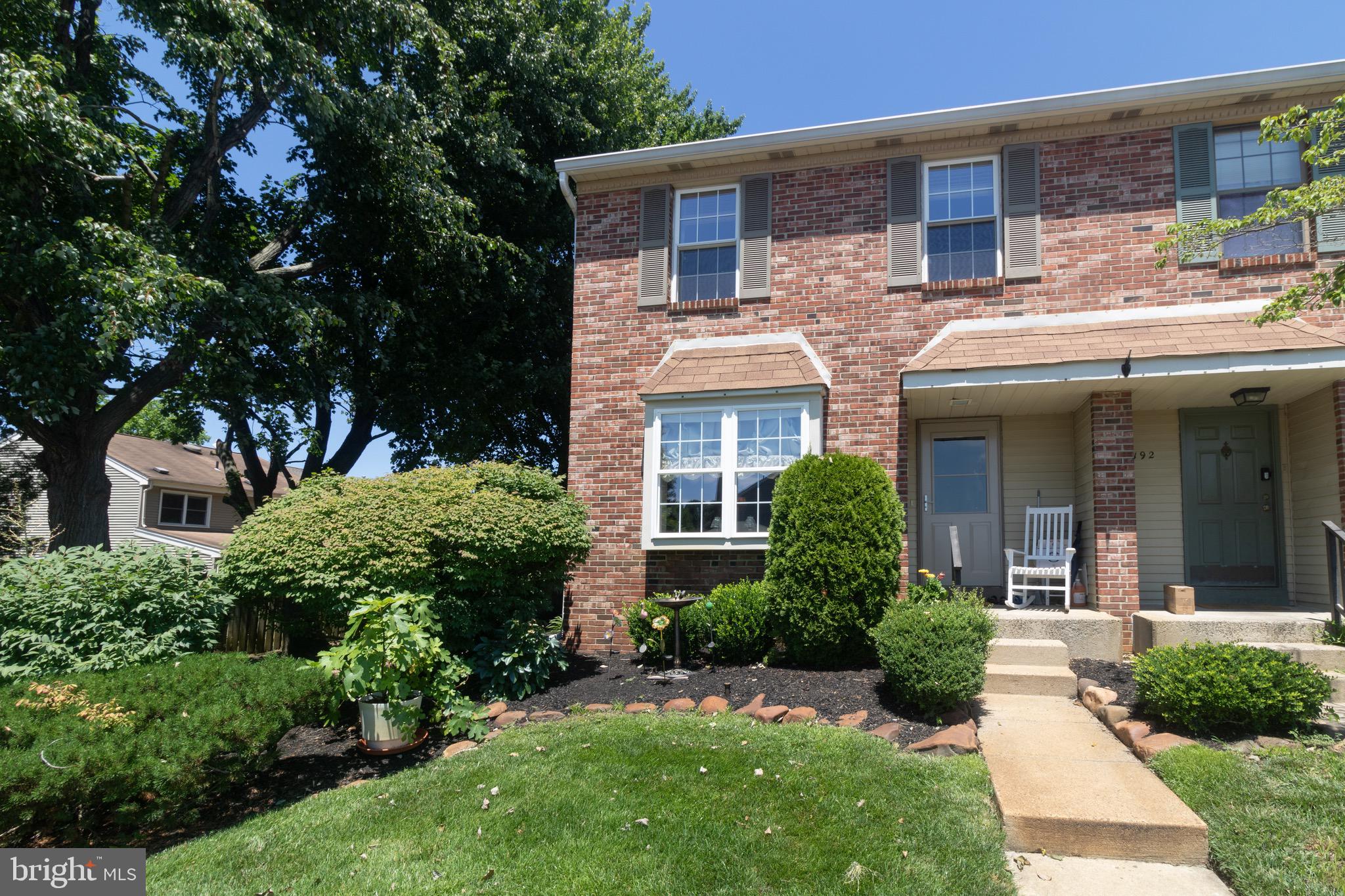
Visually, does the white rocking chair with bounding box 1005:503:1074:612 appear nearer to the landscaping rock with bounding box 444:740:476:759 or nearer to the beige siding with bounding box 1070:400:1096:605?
the beige siding with bounding box 1070:400:1096:605

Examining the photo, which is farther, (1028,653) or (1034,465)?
(1034,465)

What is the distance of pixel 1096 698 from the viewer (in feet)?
19.4

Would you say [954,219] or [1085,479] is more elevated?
[954,219]

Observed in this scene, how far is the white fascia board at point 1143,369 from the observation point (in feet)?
22.3

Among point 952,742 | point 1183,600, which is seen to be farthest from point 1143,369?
point 952,742

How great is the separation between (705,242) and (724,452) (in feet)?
9.04

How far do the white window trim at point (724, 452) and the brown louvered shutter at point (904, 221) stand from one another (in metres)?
1.74

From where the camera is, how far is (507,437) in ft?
58.8

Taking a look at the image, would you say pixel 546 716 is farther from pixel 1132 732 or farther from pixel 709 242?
pixel 709 242

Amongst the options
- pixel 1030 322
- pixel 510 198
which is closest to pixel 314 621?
pixel 1030 322

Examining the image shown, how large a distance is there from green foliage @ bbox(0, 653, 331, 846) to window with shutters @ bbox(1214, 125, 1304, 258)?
9.55 m

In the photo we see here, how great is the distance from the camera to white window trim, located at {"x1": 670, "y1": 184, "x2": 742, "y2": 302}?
9.34 m

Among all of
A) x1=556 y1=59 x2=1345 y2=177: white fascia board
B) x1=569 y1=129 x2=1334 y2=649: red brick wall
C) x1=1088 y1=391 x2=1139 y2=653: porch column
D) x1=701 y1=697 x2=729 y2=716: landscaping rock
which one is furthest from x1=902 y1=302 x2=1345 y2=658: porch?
x1=701 y1=697 x2=729 y2=716: landscaping rock

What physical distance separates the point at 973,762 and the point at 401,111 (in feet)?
37.2
